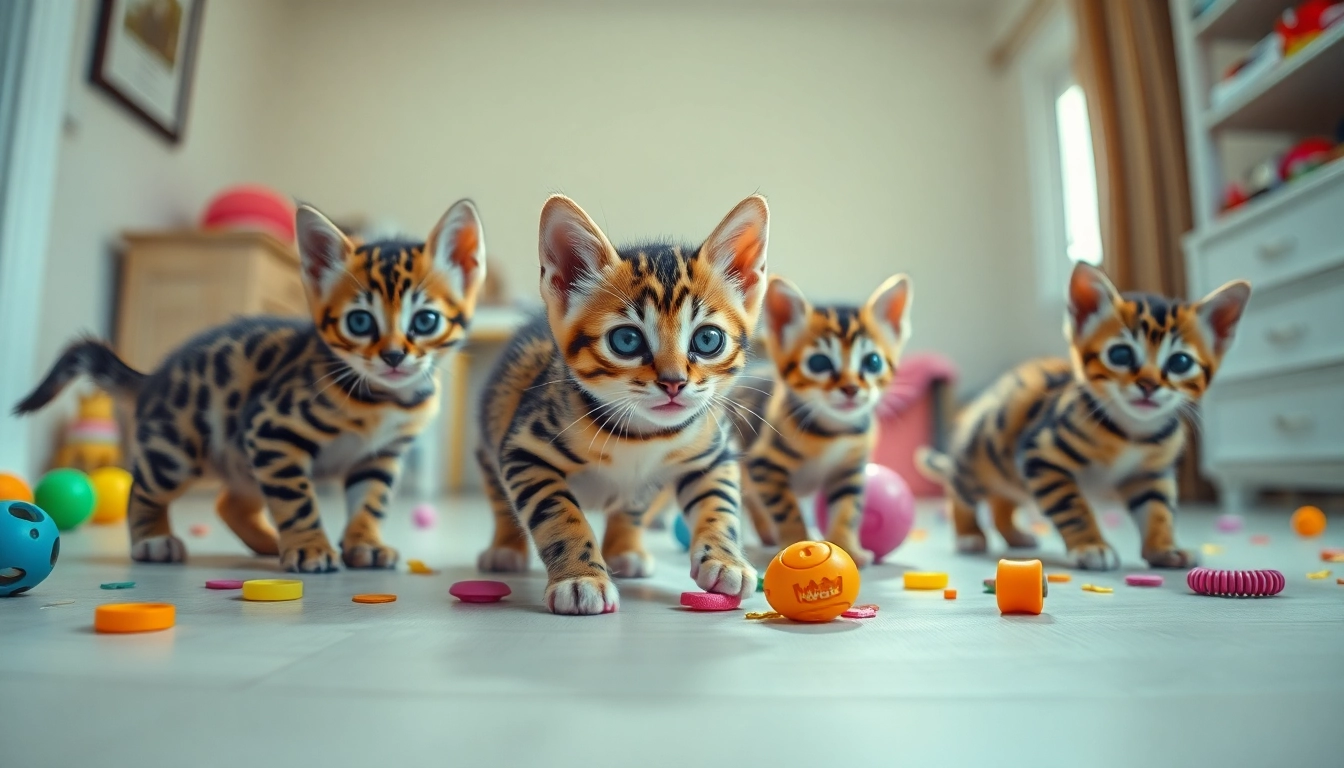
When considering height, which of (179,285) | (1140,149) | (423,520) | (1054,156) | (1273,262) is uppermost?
(1054,156)

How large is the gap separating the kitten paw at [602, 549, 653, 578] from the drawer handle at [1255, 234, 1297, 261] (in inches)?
104

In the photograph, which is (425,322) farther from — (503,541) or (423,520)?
(423,520)

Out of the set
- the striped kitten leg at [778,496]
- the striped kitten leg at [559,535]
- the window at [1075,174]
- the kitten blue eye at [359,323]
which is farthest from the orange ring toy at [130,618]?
the window at [1075,174]

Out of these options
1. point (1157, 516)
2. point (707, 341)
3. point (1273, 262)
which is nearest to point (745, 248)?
point (707, 341)

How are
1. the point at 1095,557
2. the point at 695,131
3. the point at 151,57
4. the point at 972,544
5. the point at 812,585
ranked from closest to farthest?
the point at 812,585 → the point at 1095,557 → the point at 972,544 → the point at 151,57 → the point at 695,131

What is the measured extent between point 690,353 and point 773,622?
15.5 inches

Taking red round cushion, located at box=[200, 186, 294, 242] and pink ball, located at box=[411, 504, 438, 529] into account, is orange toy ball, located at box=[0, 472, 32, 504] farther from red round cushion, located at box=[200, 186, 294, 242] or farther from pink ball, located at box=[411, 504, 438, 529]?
red round cushion, located at box=[200, 186, 294, 242]

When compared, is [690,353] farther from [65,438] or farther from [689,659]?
[65,438]

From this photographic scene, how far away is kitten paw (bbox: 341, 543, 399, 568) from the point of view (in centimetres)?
167

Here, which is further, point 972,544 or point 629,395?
point 972,544

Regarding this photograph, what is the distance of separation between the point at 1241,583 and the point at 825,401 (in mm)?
786

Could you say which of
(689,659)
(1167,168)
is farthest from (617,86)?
(689,659)

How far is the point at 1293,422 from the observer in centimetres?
297

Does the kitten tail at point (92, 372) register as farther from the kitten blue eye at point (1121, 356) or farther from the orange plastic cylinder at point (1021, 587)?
the kitten blue eye at point (1121, 356)
